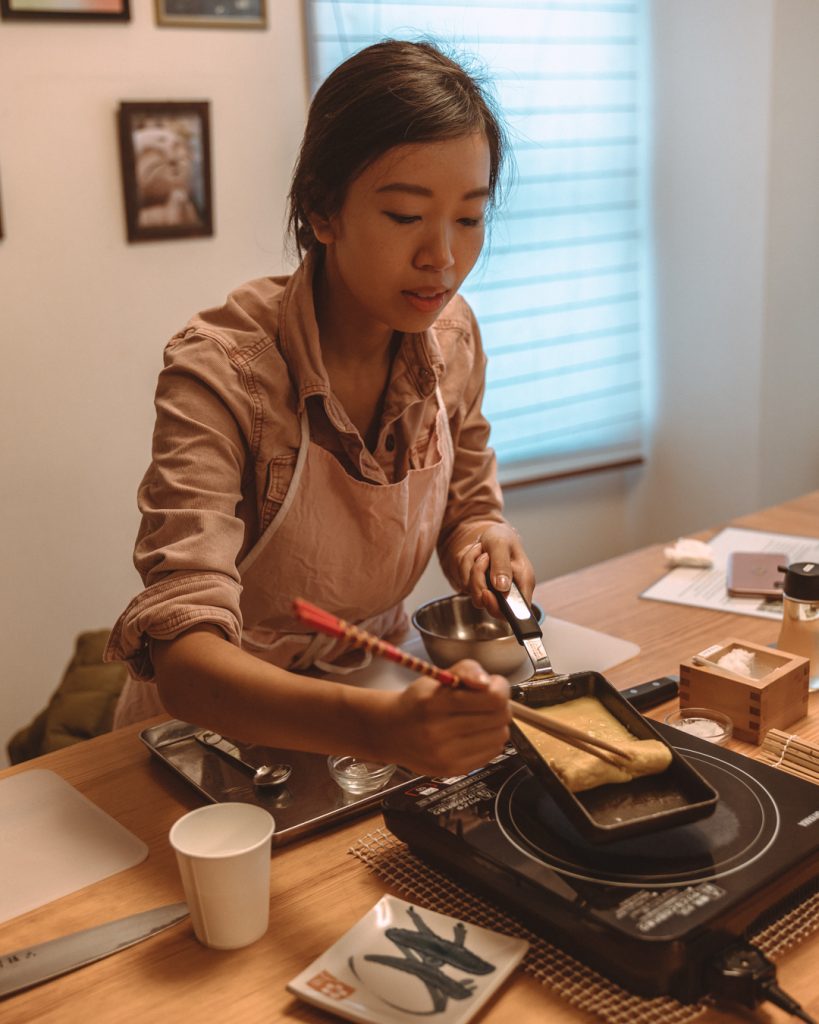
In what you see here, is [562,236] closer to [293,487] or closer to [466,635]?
[466,635]

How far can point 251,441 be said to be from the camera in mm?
1376

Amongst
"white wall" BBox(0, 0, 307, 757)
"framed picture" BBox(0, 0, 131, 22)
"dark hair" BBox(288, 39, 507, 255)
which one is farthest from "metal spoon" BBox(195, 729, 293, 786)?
"framed picture" BBox(0, 0, 131, 22)

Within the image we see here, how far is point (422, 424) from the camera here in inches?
62.5

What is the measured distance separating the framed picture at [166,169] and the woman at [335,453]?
1.15 metres

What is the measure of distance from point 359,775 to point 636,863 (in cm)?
35

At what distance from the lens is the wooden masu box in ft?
4.17

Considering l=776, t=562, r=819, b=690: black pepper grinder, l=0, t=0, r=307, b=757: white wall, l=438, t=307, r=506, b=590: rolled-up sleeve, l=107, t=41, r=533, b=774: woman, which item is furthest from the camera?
l=0, t=0, r=307, b=757: white wall

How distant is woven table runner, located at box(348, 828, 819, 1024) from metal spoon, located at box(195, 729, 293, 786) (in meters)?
0.12

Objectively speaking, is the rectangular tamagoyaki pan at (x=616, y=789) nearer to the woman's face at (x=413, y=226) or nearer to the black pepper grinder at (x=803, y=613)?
the black pepper grinder at (x=803, y=613)

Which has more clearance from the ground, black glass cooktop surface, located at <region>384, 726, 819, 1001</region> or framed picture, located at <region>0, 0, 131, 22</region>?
framed picture, located at <region>0, 0, 131, 22</region>

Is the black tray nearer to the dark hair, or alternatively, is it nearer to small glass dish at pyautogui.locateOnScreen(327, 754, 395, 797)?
small glass dish at pyautogui.locateOnScreen(327, 754, 395, 797)

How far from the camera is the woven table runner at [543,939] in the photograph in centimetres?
86

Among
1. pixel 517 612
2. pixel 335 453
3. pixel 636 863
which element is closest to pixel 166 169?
pixel 335 453

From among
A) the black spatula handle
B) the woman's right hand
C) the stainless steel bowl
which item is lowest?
the stainless steel bowl
